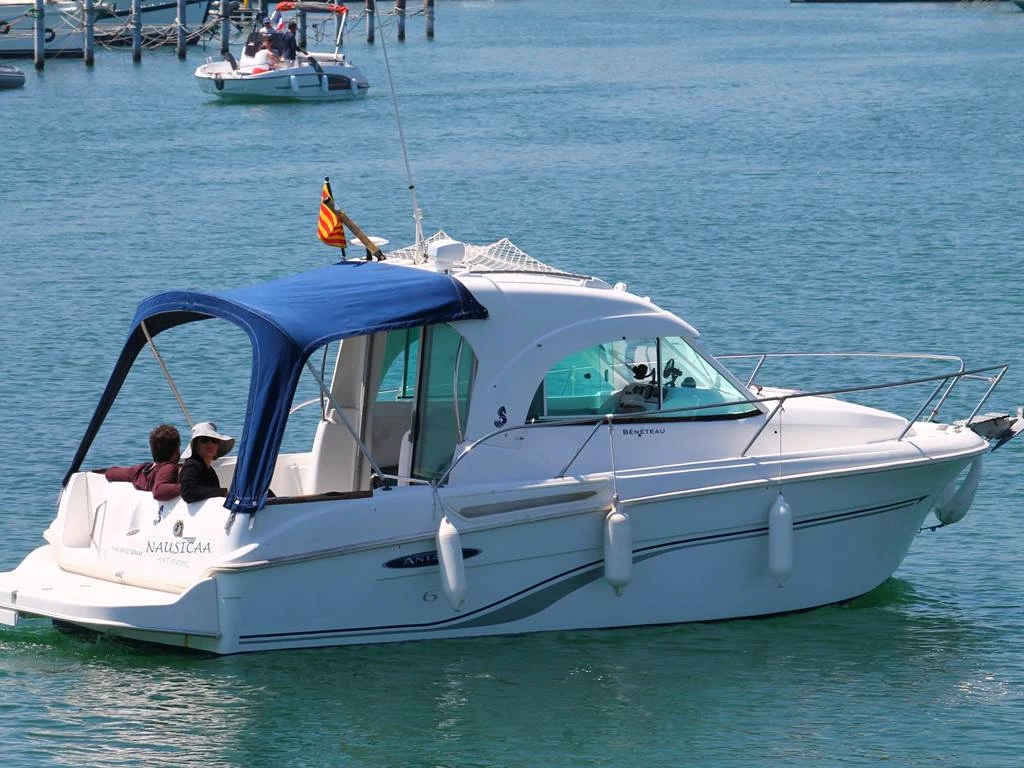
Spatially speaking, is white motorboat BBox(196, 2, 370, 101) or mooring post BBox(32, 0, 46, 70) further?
mooring post BBox(32, 0, 46, 70)

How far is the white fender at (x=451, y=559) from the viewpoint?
11.6 metres

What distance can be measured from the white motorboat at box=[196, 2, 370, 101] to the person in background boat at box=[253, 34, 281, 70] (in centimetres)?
13

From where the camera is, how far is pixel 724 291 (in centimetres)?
2798

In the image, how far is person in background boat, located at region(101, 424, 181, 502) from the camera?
475 inches

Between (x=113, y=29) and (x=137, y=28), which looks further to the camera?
(x=113, y=29)

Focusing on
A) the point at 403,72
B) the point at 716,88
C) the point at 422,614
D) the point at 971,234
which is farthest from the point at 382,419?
the point at 403,72

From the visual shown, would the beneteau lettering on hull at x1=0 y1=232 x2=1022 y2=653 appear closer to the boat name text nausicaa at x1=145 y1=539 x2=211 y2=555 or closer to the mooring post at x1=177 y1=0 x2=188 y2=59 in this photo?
the boat name text nausicaa at x1=145 y1=539 x2=211 y2=555

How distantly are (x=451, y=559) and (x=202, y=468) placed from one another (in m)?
1.87

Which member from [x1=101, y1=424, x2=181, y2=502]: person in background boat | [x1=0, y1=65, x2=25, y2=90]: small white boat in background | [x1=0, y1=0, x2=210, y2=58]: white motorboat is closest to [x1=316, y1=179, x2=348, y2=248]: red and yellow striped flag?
[x1=101, y1=424, x2=181, y2=502]: person in background boat

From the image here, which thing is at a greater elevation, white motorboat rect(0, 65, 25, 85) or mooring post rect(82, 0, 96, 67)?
mooring post rect(82, 0, 96, 67)

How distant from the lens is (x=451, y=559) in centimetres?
Result: 1159

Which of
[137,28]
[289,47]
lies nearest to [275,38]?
[289,47]

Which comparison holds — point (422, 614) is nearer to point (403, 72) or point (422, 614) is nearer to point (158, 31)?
point (403, 72)

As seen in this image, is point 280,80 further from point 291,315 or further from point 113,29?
point 291,315
